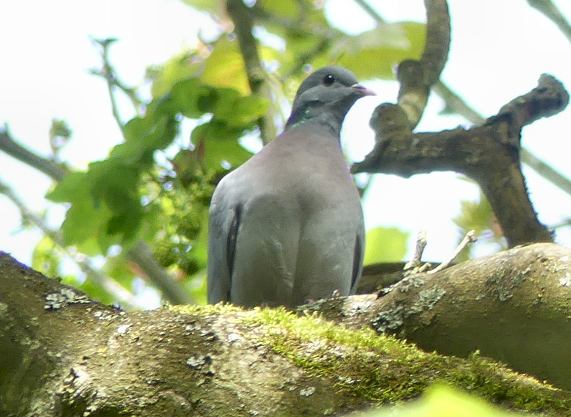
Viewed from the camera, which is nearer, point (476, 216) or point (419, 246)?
point (419, 246)

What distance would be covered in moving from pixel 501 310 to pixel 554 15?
2.00 meters

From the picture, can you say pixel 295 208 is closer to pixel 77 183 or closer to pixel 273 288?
pixel 273 288

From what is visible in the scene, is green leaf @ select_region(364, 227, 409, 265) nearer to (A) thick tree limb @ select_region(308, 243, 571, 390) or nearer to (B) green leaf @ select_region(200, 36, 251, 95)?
(B) green leaf @ select_region(200, 36, 251, 95)

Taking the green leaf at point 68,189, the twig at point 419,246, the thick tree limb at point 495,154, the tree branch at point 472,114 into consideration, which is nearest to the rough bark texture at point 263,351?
the twig at point 419,246

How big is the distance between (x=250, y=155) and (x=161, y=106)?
0.49m

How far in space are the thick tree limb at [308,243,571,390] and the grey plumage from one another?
163 cm

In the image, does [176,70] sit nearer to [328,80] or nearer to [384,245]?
[328,80]

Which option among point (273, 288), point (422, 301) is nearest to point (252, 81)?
point (273, 288)

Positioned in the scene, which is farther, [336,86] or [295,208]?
[336,86]

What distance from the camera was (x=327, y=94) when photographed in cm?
446

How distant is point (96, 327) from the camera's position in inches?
76.5

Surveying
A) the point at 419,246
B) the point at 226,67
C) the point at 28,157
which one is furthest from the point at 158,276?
the point at 419,246

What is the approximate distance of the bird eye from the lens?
4371mm

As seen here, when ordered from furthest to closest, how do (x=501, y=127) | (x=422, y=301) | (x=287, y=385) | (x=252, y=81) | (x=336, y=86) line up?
(x=336, y=86) < (x=252, y=81) < (x=501, y=127) < (x=422, y=301) < (x=287, y=385)
